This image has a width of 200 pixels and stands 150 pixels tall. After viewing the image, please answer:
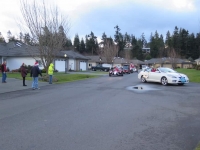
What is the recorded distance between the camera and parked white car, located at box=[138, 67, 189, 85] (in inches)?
771

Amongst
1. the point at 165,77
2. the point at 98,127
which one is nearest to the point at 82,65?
the point at 165,77

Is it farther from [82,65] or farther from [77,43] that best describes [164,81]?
[77,43]

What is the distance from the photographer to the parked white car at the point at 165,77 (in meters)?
19.6

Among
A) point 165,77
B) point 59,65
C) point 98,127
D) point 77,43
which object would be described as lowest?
point 98,127

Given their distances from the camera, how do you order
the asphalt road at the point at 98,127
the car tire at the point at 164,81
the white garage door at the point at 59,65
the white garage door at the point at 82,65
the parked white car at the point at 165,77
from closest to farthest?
the asphalt road at the point at 98,127, the parked white car at the point at 165,77, the car tire at the point at 164,81, the white garage door at the point at 59,65, the white garage door at the point at 82,65

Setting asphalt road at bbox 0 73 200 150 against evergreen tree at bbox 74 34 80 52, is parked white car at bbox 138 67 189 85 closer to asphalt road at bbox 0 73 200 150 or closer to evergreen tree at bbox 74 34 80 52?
asphalt road at bbox 0 73 200 150

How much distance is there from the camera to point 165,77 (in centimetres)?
2023

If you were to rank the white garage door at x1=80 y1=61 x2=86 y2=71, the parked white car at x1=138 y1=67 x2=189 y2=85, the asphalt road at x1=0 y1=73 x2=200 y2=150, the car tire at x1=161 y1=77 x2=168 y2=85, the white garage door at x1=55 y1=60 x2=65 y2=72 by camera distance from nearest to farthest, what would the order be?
the asphalt road at x1=0 y1=73 x2=200 y2=150 < the parked white car at x1=138 y1=67 x2=189 y2=85 < the car tire at x1=161 y1=77 x2=168 y2=85 < the white garage door at x1=55 y1=60 x2=65 y2=72 < the white garage door at x1=80 y1=61 x2=86 y2=71

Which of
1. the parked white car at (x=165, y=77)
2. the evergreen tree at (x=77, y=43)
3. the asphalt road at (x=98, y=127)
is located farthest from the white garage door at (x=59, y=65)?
the evergreen tree at (x=77, y=43)

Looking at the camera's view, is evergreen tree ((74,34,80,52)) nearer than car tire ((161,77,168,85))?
No

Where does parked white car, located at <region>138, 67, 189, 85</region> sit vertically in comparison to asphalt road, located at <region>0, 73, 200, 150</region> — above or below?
above

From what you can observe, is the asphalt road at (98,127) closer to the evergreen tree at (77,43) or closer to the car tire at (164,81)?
the car tire at (164,81)

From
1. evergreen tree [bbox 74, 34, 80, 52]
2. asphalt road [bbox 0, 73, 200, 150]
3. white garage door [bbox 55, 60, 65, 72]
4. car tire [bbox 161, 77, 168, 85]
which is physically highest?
evergreen tree [bbox 74, 34, 80, 52]

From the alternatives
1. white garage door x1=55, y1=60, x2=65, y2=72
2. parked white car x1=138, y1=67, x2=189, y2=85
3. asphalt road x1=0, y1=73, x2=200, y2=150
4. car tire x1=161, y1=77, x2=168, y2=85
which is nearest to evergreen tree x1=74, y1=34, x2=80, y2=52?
white garage door x1=55, y1=60, x2=65, y2=72
